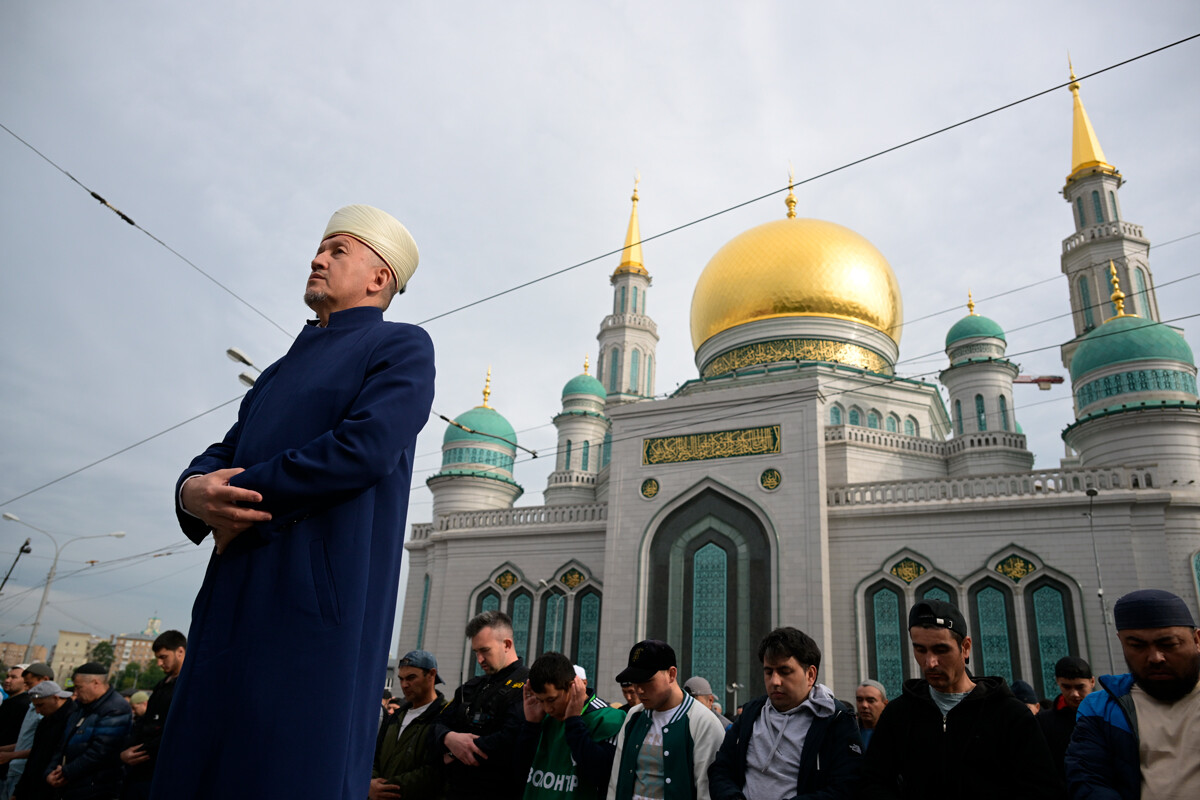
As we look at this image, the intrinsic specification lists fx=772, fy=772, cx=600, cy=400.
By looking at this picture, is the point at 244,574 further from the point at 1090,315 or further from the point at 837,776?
the point at 1090,315

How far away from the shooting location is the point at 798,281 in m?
19.1

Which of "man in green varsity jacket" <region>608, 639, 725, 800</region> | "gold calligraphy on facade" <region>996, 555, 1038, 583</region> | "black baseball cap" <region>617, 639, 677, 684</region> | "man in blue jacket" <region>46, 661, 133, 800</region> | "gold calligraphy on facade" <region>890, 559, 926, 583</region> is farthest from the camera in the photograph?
"gold calligraphy on facade" <region>890, 559, 926, 583</region>

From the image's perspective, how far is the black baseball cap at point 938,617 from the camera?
92.5 inches

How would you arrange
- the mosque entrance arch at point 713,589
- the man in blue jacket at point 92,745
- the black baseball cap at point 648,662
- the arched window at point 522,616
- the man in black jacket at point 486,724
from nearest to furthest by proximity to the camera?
the black baseball cap at point 648,662
the man in black jacket at point 486,724
the man in blue jacket at point 92,745
the mosque entrance arch at point 713,589
the arched window at point 522,616

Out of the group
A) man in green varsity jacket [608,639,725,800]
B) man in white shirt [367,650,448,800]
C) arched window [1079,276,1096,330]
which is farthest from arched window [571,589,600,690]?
arched window [1079,276,1096,330]

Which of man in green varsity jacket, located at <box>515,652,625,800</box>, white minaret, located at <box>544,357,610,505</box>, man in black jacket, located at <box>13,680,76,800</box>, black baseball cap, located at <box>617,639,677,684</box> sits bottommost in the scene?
man in black jacket, located at <box>13,680,76,800</box>

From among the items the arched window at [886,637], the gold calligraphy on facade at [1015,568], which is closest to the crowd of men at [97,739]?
the arched window at [886,637]

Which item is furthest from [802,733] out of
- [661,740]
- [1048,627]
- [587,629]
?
[587,629]

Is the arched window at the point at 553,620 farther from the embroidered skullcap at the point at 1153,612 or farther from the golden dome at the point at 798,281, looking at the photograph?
the embroidered skullcap at the point at 1153,612

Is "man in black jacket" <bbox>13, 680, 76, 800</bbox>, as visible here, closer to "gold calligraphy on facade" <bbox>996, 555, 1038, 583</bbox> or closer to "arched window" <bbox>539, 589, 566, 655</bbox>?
"arched window" <bbox>539, 589, 566, 655</bbox>

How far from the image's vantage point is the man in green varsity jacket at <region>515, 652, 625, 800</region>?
9.57ft

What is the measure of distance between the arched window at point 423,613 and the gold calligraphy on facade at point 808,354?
8.41m

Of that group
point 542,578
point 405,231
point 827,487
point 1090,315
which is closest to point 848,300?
point 1090,315

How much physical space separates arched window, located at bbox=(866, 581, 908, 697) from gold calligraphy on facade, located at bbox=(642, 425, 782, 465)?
9.41 ft
